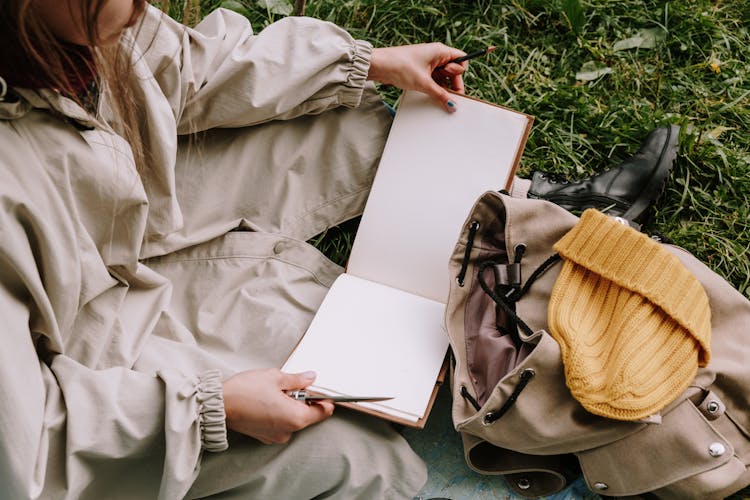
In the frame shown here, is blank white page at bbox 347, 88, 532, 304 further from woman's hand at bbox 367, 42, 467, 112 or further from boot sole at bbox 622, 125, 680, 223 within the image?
boot sole at bbox 622, 125, 680, 223

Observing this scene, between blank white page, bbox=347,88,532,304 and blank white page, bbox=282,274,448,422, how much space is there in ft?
0.18

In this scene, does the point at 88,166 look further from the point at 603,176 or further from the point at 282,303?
the point at 603,176

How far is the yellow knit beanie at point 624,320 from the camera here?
3.71 feet

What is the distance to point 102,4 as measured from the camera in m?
0.81

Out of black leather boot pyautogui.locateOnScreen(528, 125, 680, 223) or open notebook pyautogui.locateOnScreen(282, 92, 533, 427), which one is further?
black leather boot pyautogui.locateOnScreen(528, 125, 680, 223)

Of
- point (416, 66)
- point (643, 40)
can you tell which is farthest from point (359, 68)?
point (643, 40)

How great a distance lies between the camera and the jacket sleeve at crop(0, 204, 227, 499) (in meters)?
0.95

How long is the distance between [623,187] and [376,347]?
73 cm

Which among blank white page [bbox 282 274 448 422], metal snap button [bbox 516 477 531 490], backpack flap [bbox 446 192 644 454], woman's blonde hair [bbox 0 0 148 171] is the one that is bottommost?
metal snap button [bbox 516 477 531 490]

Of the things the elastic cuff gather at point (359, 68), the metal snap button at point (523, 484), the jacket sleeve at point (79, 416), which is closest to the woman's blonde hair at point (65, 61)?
the jacket sleeve at point (79, 416)

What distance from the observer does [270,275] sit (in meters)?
1.44

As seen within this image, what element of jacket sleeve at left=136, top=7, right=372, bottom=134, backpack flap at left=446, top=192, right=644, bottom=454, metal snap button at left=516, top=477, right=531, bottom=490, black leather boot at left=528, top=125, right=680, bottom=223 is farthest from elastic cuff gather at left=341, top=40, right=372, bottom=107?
metal snap button at left=516, top=477, right=531, bottom=490

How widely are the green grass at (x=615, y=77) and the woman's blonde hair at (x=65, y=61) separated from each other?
2.63ft

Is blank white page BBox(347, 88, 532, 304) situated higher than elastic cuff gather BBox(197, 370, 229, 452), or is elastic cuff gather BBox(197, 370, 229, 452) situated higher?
blank white page BBox(347, 88, 532, 304)
